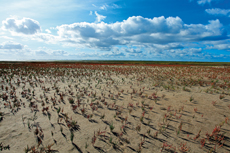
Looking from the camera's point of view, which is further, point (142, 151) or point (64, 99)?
point (64, 99)

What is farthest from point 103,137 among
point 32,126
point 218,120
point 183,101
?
point 183,101

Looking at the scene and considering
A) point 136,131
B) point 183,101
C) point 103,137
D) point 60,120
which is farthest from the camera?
point 183,101

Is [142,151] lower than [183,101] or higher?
lower

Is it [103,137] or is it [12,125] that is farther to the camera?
[12,125]

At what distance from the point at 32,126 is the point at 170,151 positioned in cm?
485

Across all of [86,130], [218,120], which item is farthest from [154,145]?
[218,120]

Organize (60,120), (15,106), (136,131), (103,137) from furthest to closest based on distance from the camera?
(15,106)
(60,120)
(136,131)
(103,137)

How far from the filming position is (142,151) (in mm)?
3287

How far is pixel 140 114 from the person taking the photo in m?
5.39

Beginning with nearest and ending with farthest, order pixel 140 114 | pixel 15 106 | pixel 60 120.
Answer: pixel 60 120 < pixel 140 114 < pixel 15 106

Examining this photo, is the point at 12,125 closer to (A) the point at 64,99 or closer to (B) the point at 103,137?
(A) the point at 64,99

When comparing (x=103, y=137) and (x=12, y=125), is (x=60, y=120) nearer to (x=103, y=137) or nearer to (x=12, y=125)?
(x=12, y=125)

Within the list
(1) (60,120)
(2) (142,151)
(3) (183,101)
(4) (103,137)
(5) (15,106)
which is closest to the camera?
(2) (142,151)

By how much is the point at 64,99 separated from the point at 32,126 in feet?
9.26
